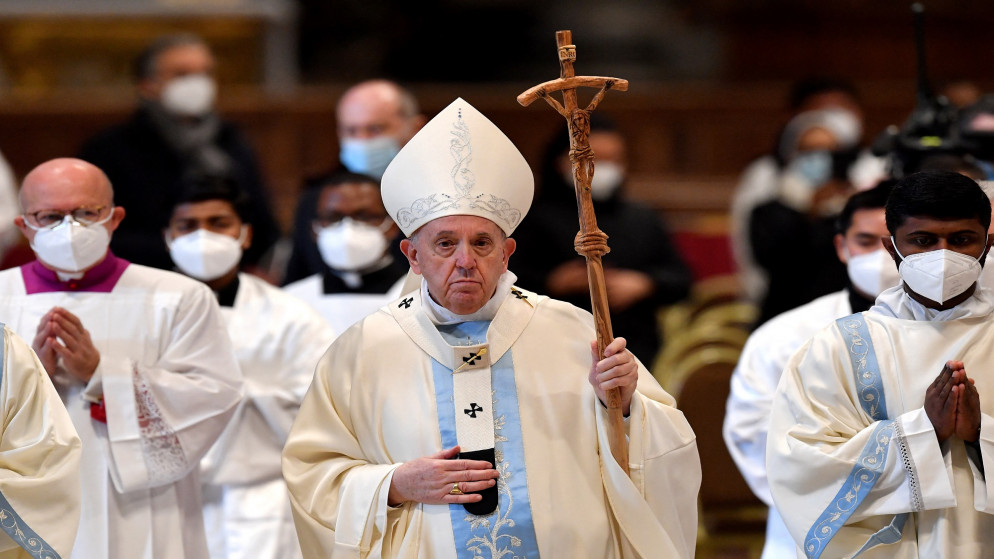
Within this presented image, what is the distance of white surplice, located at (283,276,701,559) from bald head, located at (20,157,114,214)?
113 cm

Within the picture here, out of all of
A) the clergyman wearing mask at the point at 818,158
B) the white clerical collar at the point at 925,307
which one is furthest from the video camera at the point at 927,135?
the white clerical collar at the point at 925,307

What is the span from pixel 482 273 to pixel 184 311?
4.61 feet

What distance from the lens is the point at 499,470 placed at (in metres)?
4.64

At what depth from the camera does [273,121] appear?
39.4 feet

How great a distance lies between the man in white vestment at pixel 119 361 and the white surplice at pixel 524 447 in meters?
0.77

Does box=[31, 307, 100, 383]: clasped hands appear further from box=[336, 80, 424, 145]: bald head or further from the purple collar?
box=[336, 80, 424, 145]: bald head

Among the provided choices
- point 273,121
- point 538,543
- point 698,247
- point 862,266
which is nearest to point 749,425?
point 862,266

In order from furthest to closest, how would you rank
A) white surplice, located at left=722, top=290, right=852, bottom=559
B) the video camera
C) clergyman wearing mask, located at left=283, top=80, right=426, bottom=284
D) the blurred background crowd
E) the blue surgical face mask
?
the blue surgical face mask < the blurred background crowd < clergyman wearing mask, located at left=283, top=80, right=426, bottom=284 < the video camera < white surplice, located at left=722, top=290, right=852, bottom=559

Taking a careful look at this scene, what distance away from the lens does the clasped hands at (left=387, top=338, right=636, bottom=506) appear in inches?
174

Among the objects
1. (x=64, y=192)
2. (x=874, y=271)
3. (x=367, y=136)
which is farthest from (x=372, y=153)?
(x=874, y=271)

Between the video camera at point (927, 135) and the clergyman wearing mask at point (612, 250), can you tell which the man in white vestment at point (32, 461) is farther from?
the video camera at point (927, 135)

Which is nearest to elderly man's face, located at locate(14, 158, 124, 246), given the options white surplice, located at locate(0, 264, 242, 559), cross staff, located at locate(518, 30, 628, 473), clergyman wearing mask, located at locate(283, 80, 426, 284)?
white surplice, located at locate(0, 264, 242, 559)

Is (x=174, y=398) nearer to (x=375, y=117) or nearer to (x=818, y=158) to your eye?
(x=375, y=117)

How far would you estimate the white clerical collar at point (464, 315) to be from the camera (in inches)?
188
